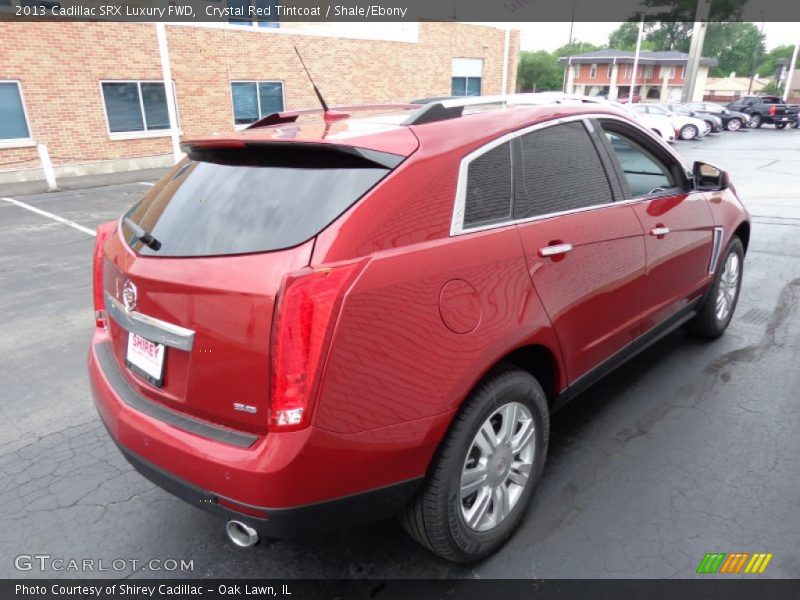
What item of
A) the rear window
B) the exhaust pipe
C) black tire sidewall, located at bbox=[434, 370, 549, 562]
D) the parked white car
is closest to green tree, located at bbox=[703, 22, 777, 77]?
the parked white car

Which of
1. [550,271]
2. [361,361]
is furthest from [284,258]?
[550,271]

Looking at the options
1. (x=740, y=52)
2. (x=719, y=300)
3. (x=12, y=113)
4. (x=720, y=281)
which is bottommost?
(x=719, y=300)

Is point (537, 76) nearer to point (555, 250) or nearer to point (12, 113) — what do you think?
point (12, 113)

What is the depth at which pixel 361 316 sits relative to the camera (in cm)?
181

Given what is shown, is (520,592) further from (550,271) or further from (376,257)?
(376,257)

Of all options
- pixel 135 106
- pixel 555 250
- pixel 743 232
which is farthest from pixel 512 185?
pixel 135 106

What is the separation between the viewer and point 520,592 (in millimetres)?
2268

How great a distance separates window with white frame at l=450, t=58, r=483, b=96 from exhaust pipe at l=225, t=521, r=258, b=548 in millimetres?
24852

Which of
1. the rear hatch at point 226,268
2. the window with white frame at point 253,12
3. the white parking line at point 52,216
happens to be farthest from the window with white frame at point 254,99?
the rear hatch at point 226,268

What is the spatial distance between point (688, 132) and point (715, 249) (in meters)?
25.3

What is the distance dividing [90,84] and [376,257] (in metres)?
16.1

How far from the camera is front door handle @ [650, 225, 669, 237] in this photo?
319 cm

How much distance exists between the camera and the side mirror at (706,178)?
3.75m

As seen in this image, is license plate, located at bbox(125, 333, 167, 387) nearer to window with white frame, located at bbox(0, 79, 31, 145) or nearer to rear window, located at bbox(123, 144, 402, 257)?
rear window, located at bbox(123, 144, 402, 257)
